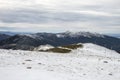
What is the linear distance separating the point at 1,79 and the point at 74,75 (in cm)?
734

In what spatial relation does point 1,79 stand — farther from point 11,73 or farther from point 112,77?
point 112,77

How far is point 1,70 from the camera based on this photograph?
899 inches

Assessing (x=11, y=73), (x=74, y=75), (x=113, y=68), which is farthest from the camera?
(x=113, y=68)

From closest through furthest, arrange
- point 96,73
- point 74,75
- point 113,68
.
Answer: point 74,75, point 96,73, point 113,68

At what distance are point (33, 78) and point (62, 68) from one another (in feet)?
22.3

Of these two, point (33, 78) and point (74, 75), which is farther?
point (74, 75)

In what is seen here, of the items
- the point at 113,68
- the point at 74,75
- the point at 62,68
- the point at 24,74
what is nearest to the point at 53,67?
the point at 62,68

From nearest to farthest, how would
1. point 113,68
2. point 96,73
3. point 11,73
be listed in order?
point 11,73
point 96,73
point 113,68

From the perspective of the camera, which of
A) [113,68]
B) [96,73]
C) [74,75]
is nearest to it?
[74,75]

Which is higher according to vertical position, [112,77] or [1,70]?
[1,70]

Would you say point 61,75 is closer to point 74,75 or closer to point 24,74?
point 74,75

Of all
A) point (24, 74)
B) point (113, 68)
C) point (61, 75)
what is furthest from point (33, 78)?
point (113, 68)

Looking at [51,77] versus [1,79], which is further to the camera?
[51,77]

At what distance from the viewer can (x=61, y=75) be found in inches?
915
